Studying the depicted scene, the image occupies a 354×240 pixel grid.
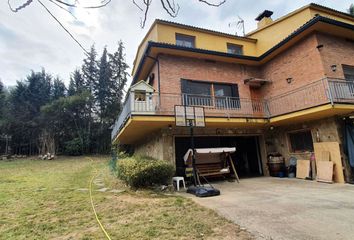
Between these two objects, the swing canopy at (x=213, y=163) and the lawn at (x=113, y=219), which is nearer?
the lawn at (x=113, y=219)

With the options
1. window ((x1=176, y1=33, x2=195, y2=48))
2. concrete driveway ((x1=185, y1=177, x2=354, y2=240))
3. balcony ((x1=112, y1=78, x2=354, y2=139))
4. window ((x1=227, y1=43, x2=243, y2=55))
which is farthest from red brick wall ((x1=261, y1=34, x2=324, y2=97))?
concrete driveway ((x1=185, y1=177, x2=354, y2=240))

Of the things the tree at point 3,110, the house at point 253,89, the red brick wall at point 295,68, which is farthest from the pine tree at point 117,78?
the red brick wall at point 295,68

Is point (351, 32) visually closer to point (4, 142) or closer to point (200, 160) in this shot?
point (200, 160)

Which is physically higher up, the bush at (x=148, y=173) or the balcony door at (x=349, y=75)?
the balcony door at (x=349, y=75)

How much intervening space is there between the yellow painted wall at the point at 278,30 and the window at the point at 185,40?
4.87 meters

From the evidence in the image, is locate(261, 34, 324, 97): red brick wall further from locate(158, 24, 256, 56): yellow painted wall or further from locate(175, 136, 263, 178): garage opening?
locate(175, 136, 263, 178): garage opening

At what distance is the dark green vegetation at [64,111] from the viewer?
88.5 ft

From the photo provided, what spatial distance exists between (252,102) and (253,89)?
1304mm

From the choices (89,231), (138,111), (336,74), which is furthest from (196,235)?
(336,74)

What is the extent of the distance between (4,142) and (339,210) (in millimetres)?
35859

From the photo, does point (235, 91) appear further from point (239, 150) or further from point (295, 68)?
point (239, 150)

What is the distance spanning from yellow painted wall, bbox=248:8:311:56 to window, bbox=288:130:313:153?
19.1ft

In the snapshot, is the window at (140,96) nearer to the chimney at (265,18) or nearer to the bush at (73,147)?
the chimney at (265,18)

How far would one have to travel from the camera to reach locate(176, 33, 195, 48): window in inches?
477
